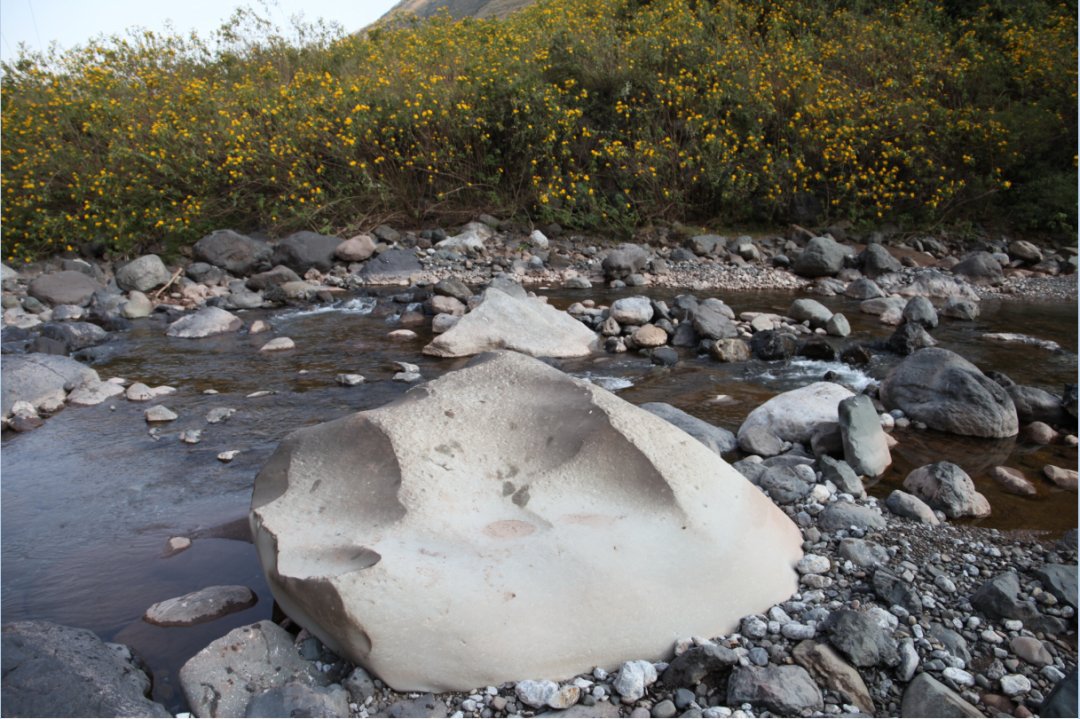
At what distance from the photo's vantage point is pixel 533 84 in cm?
1337

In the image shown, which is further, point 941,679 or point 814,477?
point 814,477

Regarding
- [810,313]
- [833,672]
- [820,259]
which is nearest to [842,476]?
[833,672]

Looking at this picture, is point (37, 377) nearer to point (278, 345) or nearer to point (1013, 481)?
point (278, 345)

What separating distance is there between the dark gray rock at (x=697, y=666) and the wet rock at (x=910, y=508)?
5.71 ft

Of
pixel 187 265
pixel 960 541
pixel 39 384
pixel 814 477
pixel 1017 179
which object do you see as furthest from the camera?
pixel 1017 179

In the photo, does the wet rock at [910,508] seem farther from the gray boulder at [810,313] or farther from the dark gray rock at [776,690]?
the gray boulder at [810,313]

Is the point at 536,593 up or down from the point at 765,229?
up

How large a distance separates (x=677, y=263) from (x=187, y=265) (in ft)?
23.2

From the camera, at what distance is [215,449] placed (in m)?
5.21

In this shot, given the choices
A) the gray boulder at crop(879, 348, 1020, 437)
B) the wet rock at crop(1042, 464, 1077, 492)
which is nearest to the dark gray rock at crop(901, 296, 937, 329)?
the gray boulder at crop(879, 348, 1020, 437)

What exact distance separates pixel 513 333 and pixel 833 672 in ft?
17.5

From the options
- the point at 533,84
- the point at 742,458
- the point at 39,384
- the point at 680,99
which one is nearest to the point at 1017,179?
the point at 680,99

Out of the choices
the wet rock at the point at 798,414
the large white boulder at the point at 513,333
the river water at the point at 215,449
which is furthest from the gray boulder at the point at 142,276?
the wet rock at the point at 798,414

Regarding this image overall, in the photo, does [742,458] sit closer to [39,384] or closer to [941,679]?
[941,679]
